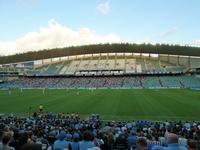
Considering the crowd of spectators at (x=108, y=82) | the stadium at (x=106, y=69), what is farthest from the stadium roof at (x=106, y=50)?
the crowd of spectators at (x=108, y=82)

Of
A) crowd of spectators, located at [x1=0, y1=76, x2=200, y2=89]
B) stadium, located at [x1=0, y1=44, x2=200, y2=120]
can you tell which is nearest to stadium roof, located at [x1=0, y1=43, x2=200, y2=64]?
stadium, located at [x1=0, y1=44, x2=200, y2=120]

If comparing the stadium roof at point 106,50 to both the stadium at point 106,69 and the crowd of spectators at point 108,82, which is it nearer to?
the stadium at point 106,69

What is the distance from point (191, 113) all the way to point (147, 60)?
8891 centimetres

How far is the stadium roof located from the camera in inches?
4606

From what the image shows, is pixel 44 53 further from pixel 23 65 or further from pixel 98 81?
pixel 98 81

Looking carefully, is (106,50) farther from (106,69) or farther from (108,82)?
(108,82)

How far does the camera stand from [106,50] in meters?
124

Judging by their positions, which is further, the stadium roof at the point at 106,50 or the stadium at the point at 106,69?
the stadium roof at the point at 106,50

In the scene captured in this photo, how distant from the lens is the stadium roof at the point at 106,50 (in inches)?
4606

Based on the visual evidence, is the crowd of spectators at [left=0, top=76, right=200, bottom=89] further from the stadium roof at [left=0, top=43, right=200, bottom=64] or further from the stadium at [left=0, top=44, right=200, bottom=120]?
the stadium roof at [left=0, top=43, right=200, bottom=64]

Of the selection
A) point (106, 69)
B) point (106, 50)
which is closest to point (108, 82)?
point (106, 69)

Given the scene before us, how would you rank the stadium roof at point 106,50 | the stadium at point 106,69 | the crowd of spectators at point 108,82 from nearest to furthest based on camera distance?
1. the crowd of spectators at point 108,82
2. the stadium at point 106,69
3. the stadium roof at point 106,50

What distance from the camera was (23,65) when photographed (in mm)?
127562

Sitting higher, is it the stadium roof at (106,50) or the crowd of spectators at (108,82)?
the stadium roof at (106,50)
